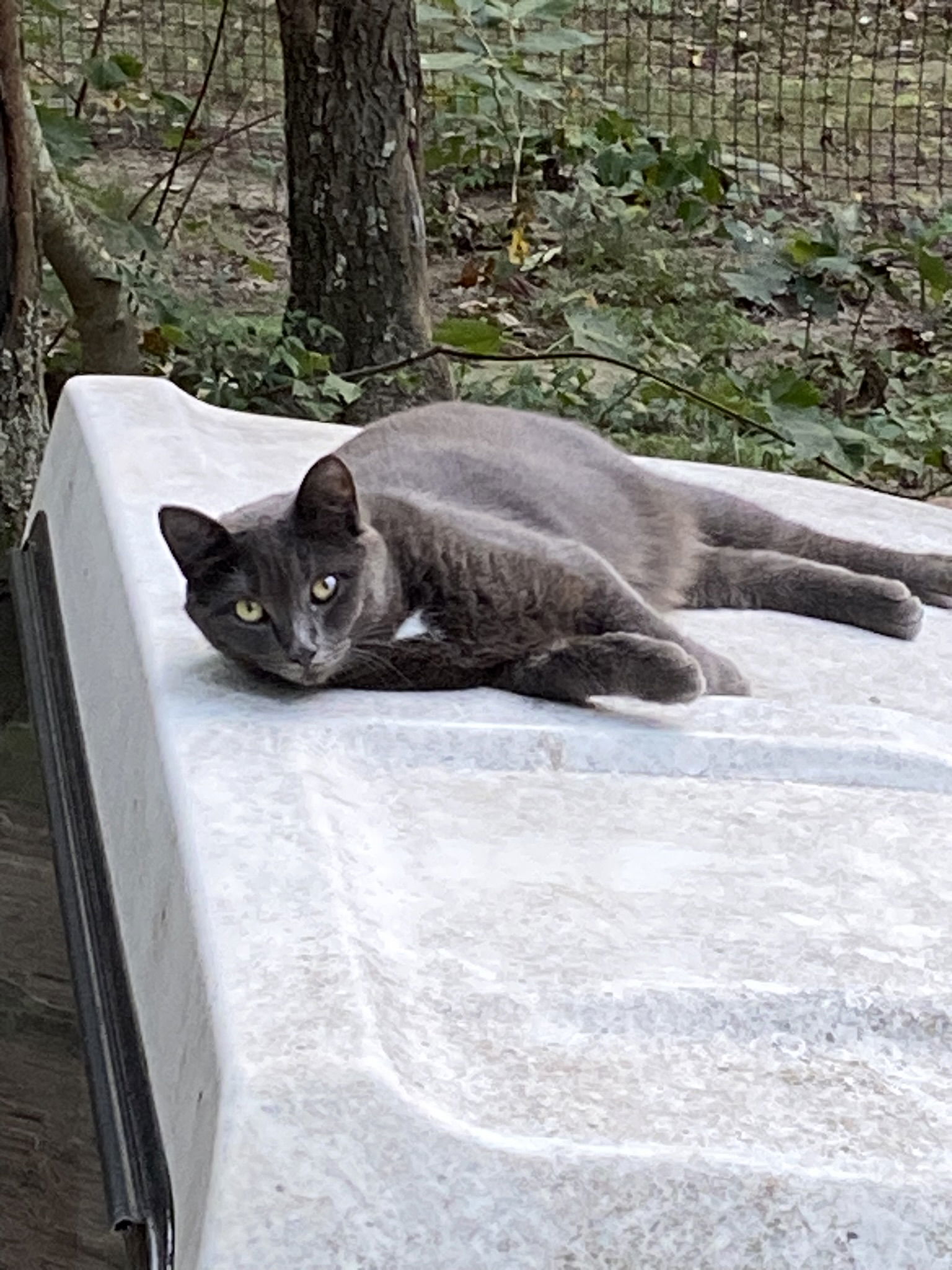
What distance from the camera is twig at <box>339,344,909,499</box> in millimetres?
4062

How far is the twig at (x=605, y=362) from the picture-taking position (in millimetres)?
4062

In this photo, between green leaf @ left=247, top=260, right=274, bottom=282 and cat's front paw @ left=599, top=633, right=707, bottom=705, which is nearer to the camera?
cat's front paw @ left=599, top=633, right=707, bottom=705

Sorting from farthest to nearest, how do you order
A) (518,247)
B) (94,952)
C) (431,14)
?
(518,247) → (431,14) → (94,952)

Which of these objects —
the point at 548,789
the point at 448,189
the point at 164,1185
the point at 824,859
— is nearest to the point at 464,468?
the point at 548,789

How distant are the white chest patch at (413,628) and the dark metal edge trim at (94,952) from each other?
352 millimetres

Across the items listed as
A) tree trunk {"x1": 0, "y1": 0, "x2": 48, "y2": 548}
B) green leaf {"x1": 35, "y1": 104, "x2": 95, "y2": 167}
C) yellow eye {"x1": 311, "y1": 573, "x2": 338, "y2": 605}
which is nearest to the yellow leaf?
green leaf {"x1": 35, "y1": 104, "x2": 95, "y2": 167}

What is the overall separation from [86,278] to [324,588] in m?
2.20

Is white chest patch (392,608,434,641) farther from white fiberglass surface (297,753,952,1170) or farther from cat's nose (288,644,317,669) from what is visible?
white fiberglass surface (297,753,952,1170)

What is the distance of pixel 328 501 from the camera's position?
1.92m

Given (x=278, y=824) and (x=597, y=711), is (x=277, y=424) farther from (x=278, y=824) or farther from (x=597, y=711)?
(x=278, y=824)

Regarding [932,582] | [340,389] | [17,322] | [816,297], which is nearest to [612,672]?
[932,582]

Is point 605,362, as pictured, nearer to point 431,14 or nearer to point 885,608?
point 431,14

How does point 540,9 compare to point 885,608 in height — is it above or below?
above

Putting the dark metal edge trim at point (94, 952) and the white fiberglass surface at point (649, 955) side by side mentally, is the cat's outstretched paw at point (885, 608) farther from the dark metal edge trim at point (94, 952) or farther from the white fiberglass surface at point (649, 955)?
the dark metal edge trim at point (94, 952)
